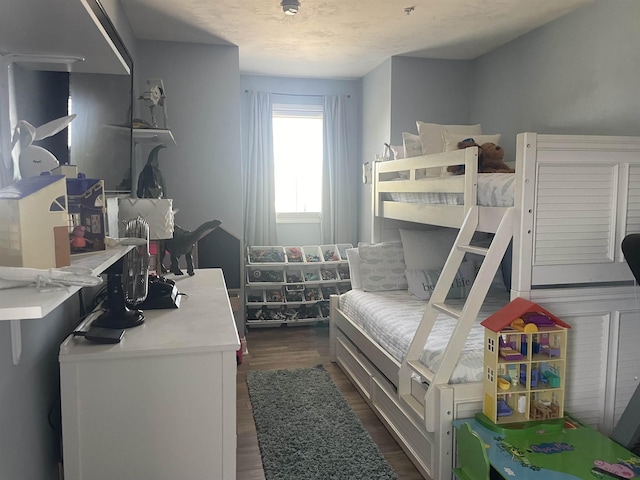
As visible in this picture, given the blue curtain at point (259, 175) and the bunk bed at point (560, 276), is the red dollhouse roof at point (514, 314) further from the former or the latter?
the blue curtain at point (259, 175)

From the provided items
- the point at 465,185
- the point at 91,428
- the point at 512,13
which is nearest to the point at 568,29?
the point at 512,13

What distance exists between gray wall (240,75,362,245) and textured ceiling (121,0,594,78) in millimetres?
466

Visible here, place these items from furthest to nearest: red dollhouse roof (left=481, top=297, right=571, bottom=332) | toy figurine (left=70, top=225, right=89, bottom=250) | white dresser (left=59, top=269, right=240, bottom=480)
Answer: red dollhouse roof (left=481, top=297, right=571, bottom=332)
white dresser (left=59, top=269, right=240, bottom=480)
toy figurine (left=70, top=225, right=89, bottom=250)

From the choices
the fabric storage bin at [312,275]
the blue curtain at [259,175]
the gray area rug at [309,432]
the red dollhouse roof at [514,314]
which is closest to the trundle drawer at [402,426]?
the gray area rug at [309,432]

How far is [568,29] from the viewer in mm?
3213

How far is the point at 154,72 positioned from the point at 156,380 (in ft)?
9.82

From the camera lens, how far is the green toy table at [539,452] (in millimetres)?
1660

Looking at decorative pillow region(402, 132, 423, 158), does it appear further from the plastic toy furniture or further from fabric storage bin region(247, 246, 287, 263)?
the plastic toy furniture

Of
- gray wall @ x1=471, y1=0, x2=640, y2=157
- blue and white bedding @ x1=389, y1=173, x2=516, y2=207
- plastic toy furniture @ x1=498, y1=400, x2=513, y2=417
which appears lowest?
plastic toy furniture @ x1=498, y1=400, x2=513, y2=417

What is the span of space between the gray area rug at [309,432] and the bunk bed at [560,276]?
0.26 m

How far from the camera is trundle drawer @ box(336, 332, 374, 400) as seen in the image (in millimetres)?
2961

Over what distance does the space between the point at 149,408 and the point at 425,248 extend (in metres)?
2.52

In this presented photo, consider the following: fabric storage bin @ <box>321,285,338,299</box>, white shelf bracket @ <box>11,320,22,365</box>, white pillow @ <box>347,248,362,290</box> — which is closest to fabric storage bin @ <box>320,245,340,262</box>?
fabric storage bin @ <box>321,285,338,299</box>

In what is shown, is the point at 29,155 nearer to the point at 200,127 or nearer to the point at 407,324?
the point at 407,324
